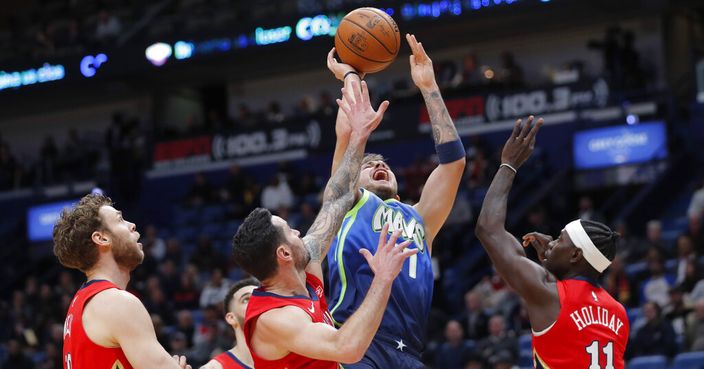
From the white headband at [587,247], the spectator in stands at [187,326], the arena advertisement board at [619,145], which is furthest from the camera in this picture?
the arena advertisement board at [619,145]

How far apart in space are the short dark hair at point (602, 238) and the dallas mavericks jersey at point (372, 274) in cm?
87

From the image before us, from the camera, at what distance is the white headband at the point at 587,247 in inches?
220

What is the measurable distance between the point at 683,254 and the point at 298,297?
30.8ft

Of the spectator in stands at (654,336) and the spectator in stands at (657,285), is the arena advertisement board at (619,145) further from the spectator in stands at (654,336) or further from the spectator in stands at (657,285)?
the spectator in stands at (654,336)

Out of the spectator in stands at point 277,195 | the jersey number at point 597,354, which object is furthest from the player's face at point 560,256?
the spectator in stands at point 277,195

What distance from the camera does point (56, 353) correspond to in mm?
15867

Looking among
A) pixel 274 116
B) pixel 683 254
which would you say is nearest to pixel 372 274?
pixel 683 254

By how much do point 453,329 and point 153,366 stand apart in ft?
28.0

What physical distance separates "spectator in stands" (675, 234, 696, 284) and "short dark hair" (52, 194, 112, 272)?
361 inches

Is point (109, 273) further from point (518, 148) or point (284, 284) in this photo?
point (518, 148)

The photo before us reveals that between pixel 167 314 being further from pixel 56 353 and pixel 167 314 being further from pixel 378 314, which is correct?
pixel 378 314

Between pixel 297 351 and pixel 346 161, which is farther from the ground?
pixel 346 161

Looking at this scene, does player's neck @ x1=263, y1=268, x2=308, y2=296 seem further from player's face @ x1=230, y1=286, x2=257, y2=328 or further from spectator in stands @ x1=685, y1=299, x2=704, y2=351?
spectator in stands @ x1=685, y1=299, x2=704, y2=351

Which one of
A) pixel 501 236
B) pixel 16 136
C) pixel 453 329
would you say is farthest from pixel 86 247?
pixel 16 136
